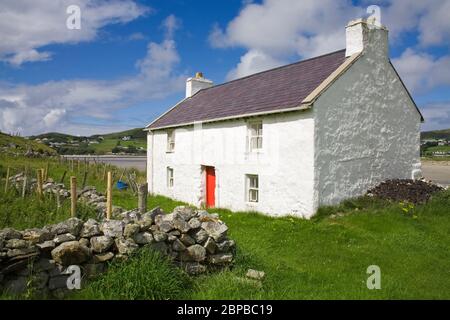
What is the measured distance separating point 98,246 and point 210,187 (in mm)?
12251

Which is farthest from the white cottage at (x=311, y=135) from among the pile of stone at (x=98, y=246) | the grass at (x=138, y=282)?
the grass at (x=138, y=282)

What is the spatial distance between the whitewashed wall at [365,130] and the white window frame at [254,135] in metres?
3.07

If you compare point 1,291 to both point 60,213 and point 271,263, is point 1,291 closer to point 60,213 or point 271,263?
point 60,213

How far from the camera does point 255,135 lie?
52.1 feet

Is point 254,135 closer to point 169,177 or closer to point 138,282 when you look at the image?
point 169,177

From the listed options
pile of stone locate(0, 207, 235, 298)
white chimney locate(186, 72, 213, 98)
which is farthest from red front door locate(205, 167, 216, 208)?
pile of stone locate(0, 207, 235, 298)

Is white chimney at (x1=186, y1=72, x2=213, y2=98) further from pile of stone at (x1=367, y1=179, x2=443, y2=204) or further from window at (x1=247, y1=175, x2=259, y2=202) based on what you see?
pile of stone at (x1=367, y1=179, x2=443, y2=204)

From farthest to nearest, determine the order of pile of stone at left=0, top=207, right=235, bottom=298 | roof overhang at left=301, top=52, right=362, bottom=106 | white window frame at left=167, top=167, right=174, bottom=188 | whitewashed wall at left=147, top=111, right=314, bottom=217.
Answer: white window frame at left=167, top=167, right=174, bottom=188 < whitewashed wall at left=147, top=111, right=314, bottom=217 < roof overhang at left=301, top=52, right=362, bottom=106 < pile of stone at left=0, top=207, right=235, bottom=298

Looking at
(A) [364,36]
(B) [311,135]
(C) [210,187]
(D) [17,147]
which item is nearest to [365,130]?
(B) [311,135]

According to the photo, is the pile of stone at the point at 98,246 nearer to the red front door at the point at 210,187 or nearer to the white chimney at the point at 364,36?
the red front door at the point at 210,187

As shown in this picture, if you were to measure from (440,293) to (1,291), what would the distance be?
758cm

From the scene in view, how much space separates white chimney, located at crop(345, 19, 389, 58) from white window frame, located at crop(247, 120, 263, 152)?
14.9ft

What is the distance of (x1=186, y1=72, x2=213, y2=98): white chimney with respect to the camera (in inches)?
1019

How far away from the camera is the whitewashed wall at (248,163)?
13430 mm
